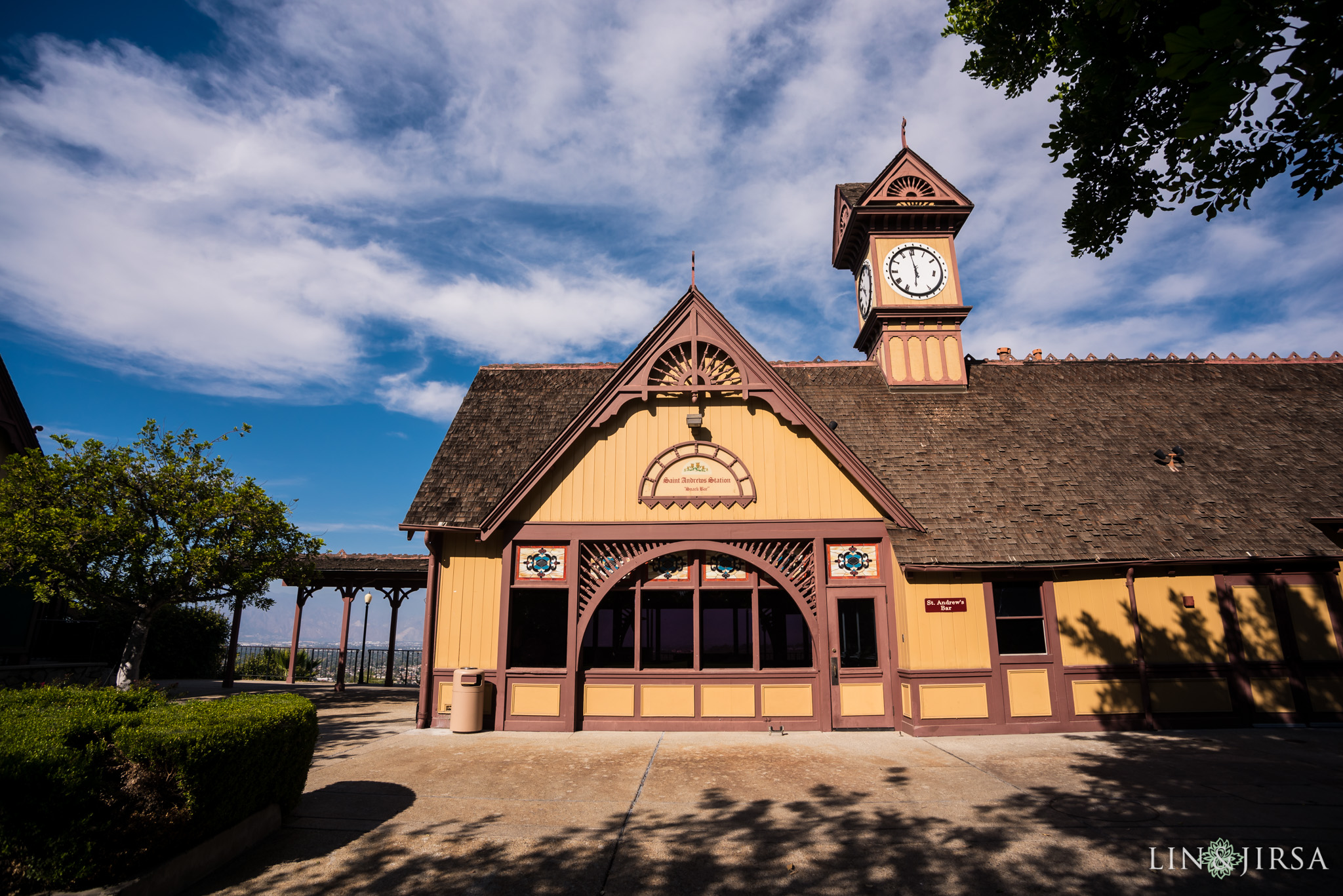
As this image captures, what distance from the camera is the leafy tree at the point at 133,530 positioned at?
13156 mm

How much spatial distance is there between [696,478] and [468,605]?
529cm

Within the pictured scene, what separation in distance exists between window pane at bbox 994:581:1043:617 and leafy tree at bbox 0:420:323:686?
50.7 ft

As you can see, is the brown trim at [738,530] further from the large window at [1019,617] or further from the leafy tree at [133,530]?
the leafy tree at [133,530]

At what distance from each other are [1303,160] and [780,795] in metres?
8.10

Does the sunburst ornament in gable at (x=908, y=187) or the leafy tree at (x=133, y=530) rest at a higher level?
the sunburst ornament in gable at (x=908, y=187)

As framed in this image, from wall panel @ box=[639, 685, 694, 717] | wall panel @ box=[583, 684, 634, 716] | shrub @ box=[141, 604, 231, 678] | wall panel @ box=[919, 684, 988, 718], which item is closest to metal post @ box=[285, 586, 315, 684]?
shrub @ box=[141, 604, 231, 678]

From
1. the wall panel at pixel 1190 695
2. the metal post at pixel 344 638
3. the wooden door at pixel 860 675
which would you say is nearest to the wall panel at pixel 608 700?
the wooden door at pixel 860 675

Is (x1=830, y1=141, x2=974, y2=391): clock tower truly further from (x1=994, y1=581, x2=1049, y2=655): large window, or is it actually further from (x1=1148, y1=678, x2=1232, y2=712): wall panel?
(x1=1148, y1=678, x2=1232, y2=712): wall panel

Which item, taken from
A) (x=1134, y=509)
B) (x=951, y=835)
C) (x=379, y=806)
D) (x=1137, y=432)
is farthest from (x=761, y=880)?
(x=1137, y=432)

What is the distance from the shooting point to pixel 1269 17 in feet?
13.7

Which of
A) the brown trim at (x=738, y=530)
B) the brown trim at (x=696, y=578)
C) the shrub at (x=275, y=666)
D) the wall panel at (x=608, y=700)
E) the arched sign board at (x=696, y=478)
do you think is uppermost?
the arched sign board at (x=696, y=478)

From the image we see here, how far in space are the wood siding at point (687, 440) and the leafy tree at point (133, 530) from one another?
6.74 m

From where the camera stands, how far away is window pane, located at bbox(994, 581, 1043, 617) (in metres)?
12.5

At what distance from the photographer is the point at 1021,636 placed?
514 inches
